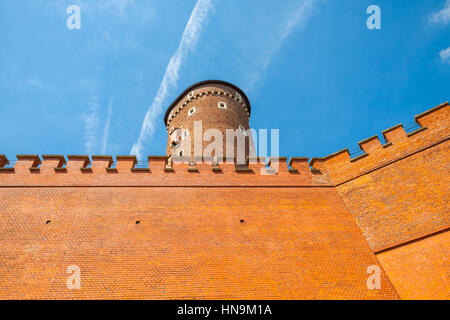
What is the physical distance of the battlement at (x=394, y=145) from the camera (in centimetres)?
973

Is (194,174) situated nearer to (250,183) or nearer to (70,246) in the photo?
(250,183)

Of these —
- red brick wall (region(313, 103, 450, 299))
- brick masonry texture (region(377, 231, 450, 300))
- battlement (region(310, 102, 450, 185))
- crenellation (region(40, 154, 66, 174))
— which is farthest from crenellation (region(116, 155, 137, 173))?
brick masonry texture (region(377, 231, 450, 300))

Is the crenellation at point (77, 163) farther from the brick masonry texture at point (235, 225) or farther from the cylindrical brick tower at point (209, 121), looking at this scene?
the cylindrical brick tower at point (209, 121)

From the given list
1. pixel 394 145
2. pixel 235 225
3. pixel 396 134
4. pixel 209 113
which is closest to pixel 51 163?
pixel 235 225

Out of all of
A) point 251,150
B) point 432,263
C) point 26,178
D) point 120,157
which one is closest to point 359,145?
point 432,263

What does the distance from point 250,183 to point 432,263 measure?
602cm

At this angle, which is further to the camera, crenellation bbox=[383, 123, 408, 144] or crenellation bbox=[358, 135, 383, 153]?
crenellation bbox=[358, 135, 383, 153]

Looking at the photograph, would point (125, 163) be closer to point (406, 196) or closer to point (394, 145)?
point (406, 196)

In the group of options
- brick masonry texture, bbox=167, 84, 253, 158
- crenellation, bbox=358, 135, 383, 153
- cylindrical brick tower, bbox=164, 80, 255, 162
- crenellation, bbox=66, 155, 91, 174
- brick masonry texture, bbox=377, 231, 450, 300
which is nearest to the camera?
brick masonry texture, bbox=377, 231, 450, 300

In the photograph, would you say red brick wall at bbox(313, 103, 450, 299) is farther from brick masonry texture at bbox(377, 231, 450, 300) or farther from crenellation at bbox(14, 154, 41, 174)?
crenellation at bbox(14, 154, 41, 174)

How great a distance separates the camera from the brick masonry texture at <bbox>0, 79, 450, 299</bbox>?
7594 millimetres

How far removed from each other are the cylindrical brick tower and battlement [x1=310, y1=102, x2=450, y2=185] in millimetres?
5961

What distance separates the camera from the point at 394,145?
33.4 feet

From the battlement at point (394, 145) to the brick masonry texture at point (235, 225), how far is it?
0.05 m
